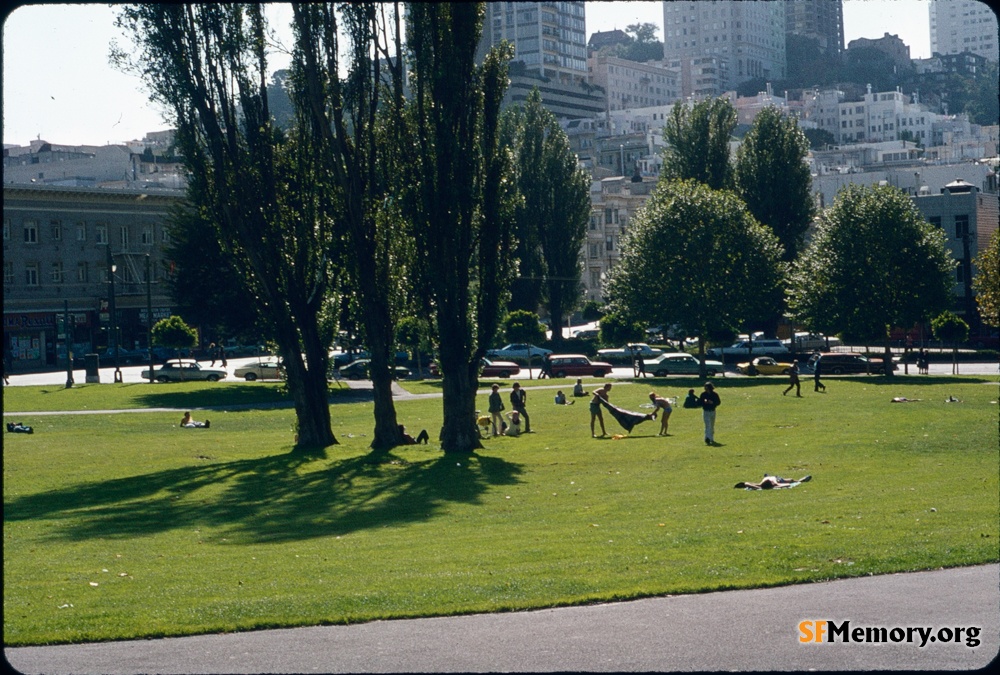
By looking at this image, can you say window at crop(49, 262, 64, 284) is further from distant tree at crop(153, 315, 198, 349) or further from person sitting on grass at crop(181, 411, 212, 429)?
person sitting on grass at crop(181, 411, 212, 429)

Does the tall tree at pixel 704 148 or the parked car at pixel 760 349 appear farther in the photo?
the tall tree at pixel 704 148

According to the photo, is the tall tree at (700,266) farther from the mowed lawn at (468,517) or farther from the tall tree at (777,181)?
the mowed lawn at (468,517)

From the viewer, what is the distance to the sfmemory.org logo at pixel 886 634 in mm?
8938

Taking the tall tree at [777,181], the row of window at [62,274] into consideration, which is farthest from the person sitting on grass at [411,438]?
the tall tree at [777,181]

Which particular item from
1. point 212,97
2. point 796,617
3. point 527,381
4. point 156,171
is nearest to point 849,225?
point 527,381

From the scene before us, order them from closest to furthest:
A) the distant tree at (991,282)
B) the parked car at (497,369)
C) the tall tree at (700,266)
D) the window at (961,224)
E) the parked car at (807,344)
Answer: the distant tree at (991,282) < the tall tree at (700,266) < the parked car at (497,369) < the parked car at (807,344) < the window at (961,224)

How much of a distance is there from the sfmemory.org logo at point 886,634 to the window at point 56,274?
3102 inches

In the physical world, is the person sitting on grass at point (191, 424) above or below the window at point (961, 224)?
below

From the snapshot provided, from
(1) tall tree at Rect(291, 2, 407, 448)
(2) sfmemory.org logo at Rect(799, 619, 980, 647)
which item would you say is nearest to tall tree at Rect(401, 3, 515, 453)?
(1) tall tree at Rect(291, 2, 407, 448)

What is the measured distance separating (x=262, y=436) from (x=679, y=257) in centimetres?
3280

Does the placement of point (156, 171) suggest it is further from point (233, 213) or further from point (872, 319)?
point (233, 213)

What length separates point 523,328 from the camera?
240 feet

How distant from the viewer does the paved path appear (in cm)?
869

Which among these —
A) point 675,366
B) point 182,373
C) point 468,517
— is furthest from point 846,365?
point 468,517
